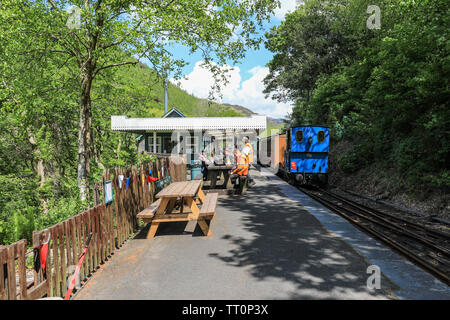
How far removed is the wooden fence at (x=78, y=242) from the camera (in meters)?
3.04

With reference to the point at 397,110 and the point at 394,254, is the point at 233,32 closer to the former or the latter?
the point at 397,110

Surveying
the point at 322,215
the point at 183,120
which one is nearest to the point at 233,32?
the point at 322,215

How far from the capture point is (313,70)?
27.5 meters

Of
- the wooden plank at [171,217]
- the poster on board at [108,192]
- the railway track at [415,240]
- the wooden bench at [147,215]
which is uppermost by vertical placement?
the poster on board at [108,192]

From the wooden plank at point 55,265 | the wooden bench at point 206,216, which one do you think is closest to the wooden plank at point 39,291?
the wooden plank at point 55,265

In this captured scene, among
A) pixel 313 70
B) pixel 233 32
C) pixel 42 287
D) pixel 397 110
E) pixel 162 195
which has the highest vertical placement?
pixel 313 70

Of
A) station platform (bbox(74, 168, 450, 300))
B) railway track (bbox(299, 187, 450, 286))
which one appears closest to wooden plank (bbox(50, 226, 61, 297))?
station platform (bbox(74, 168, 450, 300))

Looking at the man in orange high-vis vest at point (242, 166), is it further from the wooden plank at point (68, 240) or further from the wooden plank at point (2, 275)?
the wooden plank at point (2, 275)

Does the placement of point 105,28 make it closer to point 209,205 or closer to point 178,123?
point 209,205

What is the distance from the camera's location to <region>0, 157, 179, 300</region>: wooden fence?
3039 millimetres

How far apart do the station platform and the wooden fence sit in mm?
278

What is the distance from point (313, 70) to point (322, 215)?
21.7 m

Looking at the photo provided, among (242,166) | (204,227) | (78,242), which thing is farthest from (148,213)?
(242,166)

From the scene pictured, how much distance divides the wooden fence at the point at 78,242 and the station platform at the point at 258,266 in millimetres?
278
